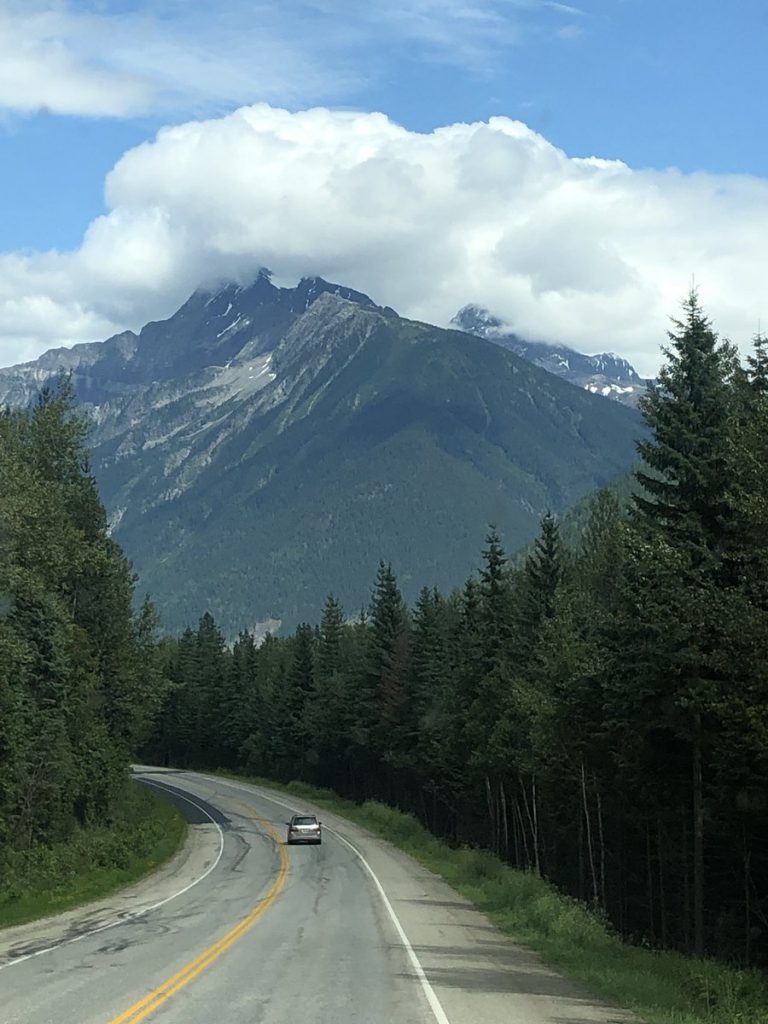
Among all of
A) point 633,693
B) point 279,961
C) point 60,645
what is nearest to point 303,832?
point 60,645

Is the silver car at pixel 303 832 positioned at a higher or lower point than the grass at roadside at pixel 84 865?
lower

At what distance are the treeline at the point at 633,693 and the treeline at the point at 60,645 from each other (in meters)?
16.9

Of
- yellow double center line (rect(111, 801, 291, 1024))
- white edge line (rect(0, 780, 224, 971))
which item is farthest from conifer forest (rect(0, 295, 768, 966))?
yellow double center line (rect(111, 801, 291, 1024))

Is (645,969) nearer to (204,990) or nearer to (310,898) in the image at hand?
(204,990)

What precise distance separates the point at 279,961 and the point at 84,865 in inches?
918

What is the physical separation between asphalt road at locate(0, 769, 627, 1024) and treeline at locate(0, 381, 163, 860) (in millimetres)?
7961

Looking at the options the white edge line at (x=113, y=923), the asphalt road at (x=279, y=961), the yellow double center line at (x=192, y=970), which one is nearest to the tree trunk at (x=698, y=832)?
the asphalt road at (x=279, y=961)

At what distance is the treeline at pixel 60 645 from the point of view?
36.4 metres

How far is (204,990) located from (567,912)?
14.0 metres

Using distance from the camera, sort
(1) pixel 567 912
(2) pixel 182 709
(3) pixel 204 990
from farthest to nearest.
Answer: (2) pixel 182 709 < (1) pixel 567 912 < (3) pixel 204 990

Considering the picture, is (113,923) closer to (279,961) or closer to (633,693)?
(279,961)

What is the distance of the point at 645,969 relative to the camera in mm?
20906

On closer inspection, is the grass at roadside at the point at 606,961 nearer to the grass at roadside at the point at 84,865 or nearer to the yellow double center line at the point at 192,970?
the yellow double center line at the point at 192,970

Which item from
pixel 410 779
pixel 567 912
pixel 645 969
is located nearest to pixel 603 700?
pixel 567 912
